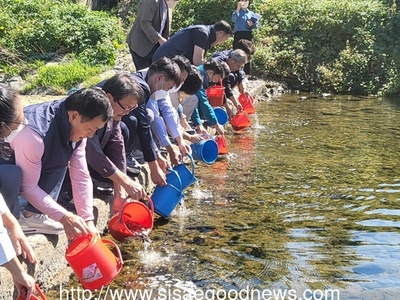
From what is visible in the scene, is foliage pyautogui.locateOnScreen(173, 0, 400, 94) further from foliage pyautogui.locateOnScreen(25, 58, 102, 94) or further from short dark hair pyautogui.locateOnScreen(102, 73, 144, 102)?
short dark hair pyautogui.locateOnScreen(102, 73, 144, 102)

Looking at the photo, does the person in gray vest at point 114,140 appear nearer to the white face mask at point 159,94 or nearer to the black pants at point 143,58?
the white face mask at point 159,94

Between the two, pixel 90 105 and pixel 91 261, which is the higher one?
pixel 90 105

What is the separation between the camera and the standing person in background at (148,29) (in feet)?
22.5

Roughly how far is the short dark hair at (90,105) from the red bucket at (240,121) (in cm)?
489

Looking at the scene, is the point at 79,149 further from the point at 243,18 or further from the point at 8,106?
the point at 243,18

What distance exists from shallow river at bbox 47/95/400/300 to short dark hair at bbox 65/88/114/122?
36.7 inches

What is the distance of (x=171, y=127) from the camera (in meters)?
5.14

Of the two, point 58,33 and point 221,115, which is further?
point 58,33

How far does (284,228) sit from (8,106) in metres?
2.36

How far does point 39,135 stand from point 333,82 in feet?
35.4

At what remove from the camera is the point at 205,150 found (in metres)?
5.91

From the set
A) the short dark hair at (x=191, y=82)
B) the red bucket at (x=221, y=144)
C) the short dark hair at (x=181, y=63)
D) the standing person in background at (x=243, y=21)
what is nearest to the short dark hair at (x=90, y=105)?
the short dark hair at (x=181, y=63)

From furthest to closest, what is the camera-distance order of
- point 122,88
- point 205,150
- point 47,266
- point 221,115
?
1. point 221,115
2. point 205,150
3. point 122,88
4. point 47,266

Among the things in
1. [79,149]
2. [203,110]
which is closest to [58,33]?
[203,110]
